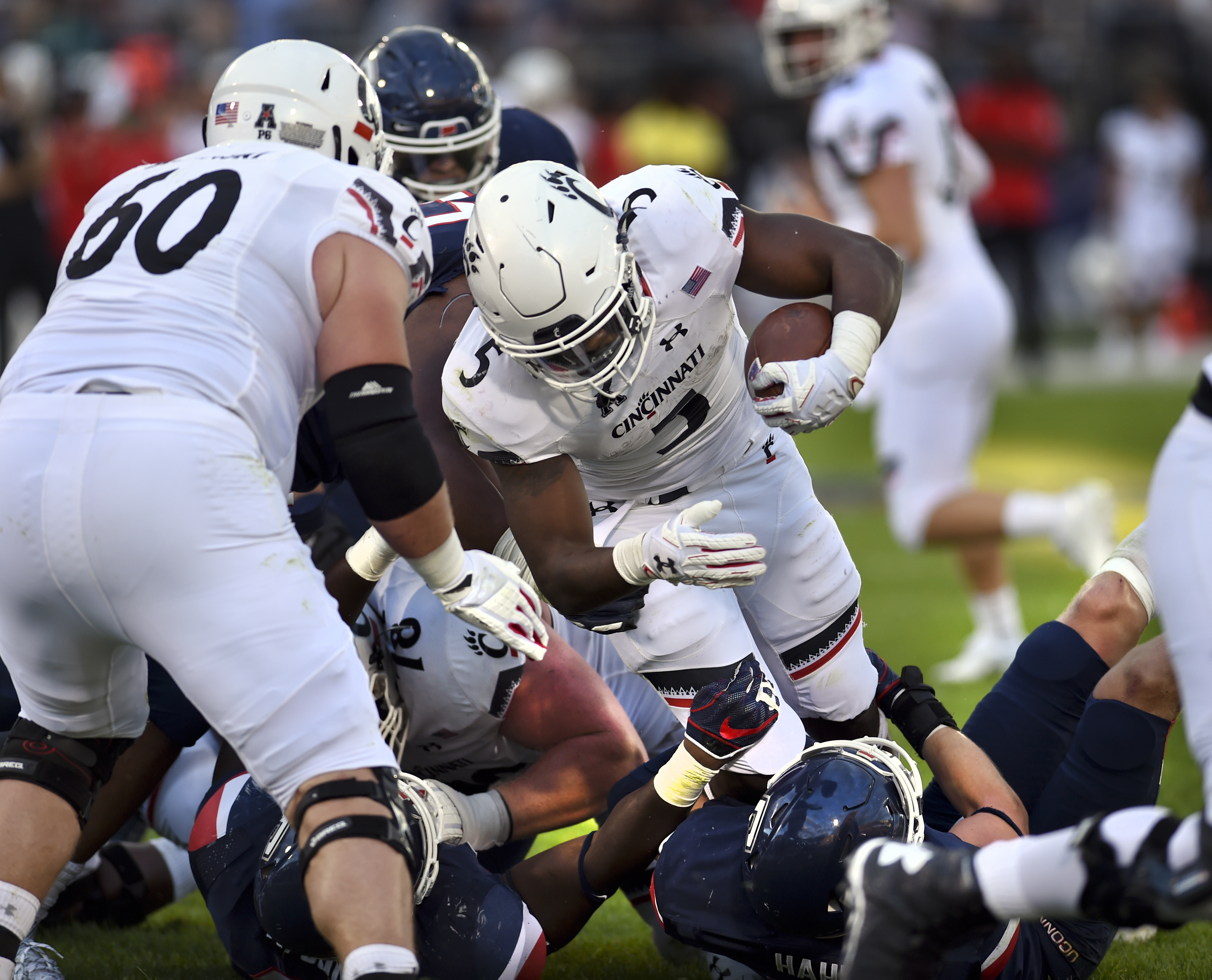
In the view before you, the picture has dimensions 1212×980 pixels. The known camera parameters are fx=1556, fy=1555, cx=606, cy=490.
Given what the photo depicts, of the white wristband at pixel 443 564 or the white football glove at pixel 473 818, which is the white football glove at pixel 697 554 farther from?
the white football glove at pixel 473 818

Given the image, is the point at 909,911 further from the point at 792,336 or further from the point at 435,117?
the point at 435,117

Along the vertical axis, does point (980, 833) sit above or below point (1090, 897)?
below

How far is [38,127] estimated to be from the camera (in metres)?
11.7

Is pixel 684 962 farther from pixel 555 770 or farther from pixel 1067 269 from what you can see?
pixel 1067 269

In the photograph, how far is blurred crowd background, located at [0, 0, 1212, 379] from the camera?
13.1m

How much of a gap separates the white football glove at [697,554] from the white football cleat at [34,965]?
1.40 meters

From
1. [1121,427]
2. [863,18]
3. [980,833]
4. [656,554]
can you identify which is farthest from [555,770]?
[1121,427]

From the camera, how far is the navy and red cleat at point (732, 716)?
9.59 ft

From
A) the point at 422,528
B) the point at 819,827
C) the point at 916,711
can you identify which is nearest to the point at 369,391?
the point at 422,528

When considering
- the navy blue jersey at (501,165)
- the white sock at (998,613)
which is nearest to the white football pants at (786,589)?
the navy blue jersey at (501,165)

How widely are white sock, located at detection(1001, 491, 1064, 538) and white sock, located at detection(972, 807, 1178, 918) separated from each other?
3614 millimetres

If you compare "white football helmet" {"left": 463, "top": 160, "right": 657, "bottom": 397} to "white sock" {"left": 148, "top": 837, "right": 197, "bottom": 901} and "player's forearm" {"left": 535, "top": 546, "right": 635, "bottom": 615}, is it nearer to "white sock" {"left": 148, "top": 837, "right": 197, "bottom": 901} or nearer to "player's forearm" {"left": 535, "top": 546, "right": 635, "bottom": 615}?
"player's forearm" {"left": 535, "top": 546, "right": 635, "bottom": 615}

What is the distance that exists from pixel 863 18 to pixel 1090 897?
14.9 ft

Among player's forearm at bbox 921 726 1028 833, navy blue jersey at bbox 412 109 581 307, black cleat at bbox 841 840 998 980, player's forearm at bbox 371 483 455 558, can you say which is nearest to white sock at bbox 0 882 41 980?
player's forearm at bbox 371 483 455 558
